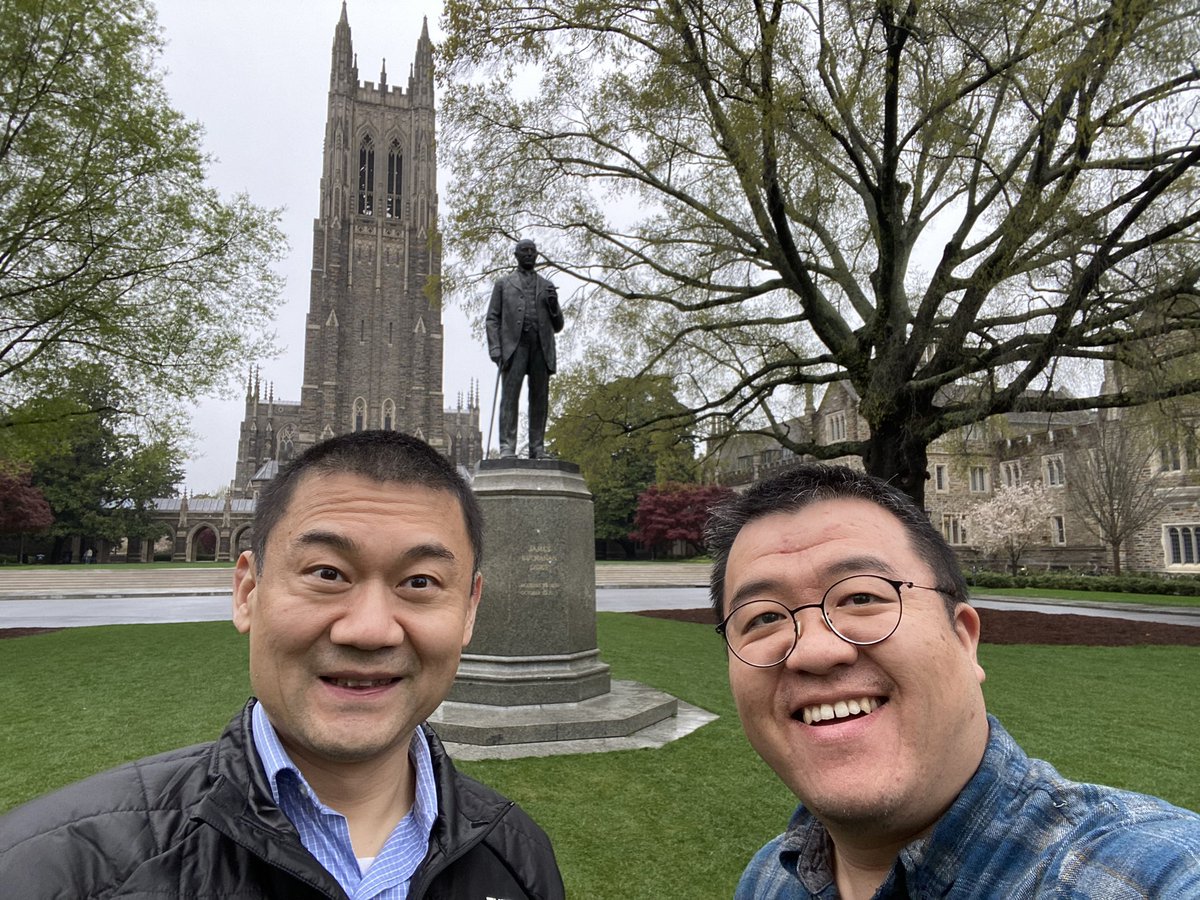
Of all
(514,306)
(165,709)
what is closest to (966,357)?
(514,306)

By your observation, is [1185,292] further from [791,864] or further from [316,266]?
[316,266]

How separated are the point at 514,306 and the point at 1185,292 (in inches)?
298

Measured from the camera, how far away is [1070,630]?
13.8m

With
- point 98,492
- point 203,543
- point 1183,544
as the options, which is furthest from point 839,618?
point 203,543

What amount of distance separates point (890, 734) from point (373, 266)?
6431 centimetres

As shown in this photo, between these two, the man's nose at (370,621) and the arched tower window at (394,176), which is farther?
the arched tower window at (394,176)

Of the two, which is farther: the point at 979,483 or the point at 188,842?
the point at 979,483

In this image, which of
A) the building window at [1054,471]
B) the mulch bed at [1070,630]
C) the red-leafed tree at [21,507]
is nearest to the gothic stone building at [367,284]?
the red-leafed tree at [21,507]

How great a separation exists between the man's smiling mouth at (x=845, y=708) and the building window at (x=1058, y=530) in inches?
1607

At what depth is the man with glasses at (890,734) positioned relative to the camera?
102 centimetres

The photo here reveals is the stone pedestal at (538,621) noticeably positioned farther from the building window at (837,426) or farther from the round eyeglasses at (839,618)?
the building window at (837,426)

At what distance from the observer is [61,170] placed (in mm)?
11156

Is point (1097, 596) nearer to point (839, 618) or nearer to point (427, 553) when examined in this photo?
point (839, 618)

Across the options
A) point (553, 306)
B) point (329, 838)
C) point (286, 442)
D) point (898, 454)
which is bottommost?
point (329, 838)
